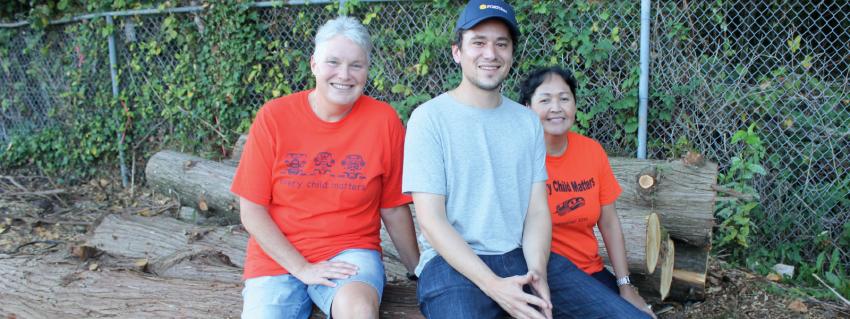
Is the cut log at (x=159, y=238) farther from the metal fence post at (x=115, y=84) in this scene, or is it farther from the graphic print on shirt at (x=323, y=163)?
the metal fence post at (x=115, y=84)

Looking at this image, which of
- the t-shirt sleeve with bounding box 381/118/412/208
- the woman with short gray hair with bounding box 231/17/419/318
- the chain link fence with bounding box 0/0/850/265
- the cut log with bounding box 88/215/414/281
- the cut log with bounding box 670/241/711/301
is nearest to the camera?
the woman with short gray hair with bounding box 231/17/419/318

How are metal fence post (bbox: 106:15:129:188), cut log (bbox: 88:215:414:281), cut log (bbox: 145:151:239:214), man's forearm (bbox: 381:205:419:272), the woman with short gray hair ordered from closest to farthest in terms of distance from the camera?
the woman with short gray hair
man's forearm (bbox: 381:205:419:272)
cut log (bbox: 88:215:414:281)
cut log (bbox: 145:151:239:214)
metal fence post (bbox: 106:15:129:188)

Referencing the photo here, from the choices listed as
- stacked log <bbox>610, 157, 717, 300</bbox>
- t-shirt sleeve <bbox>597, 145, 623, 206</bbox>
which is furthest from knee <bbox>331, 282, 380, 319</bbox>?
stacked log <bbox>610, 157, 717, 300</bbox>

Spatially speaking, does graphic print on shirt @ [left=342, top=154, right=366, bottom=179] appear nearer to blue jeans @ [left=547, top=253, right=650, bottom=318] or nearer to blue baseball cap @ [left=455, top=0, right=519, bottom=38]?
blue baseball cap @ [left=455, top=0, right=519, bottom=38]

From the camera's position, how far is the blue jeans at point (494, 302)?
8.43 feet

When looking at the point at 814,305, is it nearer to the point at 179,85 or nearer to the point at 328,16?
the point at 328,16

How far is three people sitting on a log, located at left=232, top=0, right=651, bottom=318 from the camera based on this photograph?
266 centimetres

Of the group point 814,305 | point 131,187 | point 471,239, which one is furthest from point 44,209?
point 814,305

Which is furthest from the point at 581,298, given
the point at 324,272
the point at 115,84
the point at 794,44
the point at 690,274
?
the point at 115,84

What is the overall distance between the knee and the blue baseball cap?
1.12 m

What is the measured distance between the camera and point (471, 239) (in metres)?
2.75

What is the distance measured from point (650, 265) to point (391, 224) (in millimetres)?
1510

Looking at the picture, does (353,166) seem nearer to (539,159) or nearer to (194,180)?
(539,159)

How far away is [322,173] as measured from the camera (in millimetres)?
2854
